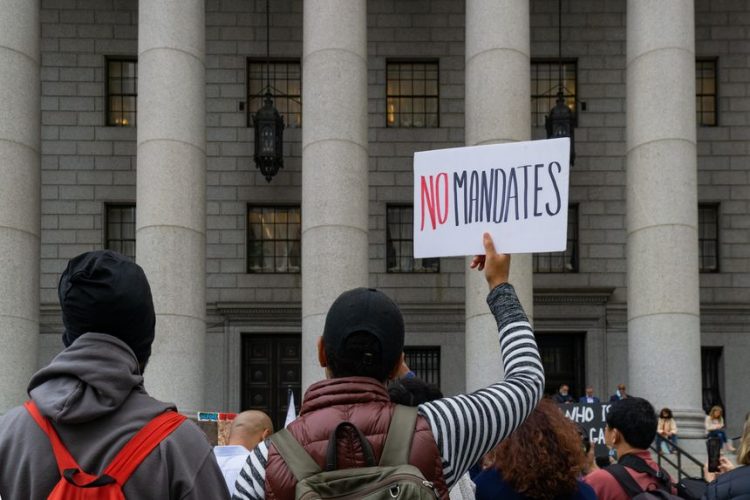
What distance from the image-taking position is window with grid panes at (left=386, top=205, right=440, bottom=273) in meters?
30.2

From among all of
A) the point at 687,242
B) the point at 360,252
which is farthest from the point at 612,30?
the point at 360,252

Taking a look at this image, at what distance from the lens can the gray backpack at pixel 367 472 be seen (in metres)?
3.19

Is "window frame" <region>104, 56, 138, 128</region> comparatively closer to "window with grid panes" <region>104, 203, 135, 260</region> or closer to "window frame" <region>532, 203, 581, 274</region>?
"window with grid panes" <region>104, 203, 135, 260</region>

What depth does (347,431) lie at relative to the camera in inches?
132

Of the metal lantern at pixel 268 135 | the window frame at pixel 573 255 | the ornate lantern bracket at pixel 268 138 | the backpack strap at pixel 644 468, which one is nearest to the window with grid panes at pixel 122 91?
the ornate lantern bracket at pixel 268 138

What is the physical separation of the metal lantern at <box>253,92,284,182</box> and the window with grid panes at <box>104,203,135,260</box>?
424 centimetres

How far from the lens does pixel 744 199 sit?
3011cm

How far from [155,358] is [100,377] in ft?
61.1

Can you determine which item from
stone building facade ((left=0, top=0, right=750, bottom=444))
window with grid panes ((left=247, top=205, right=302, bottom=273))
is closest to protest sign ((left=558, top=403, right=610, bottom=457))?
stone building facade ((left=0, top=0, right=750, bottom=444))

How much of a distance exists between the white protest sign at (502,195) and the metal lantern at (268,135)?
23.4 meters

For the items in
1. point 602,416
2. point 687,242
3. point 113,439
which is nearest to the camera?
point 113,439

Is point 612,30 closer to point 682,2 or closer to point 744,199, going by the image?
point 744,199

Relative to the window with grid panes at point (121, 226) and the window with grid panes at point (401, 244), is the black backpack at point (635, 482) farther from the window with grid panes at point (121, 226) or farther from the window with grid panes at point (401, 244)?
the window with grid panes at point (121, 226)

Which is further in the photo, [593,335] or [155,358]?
[593,335]
